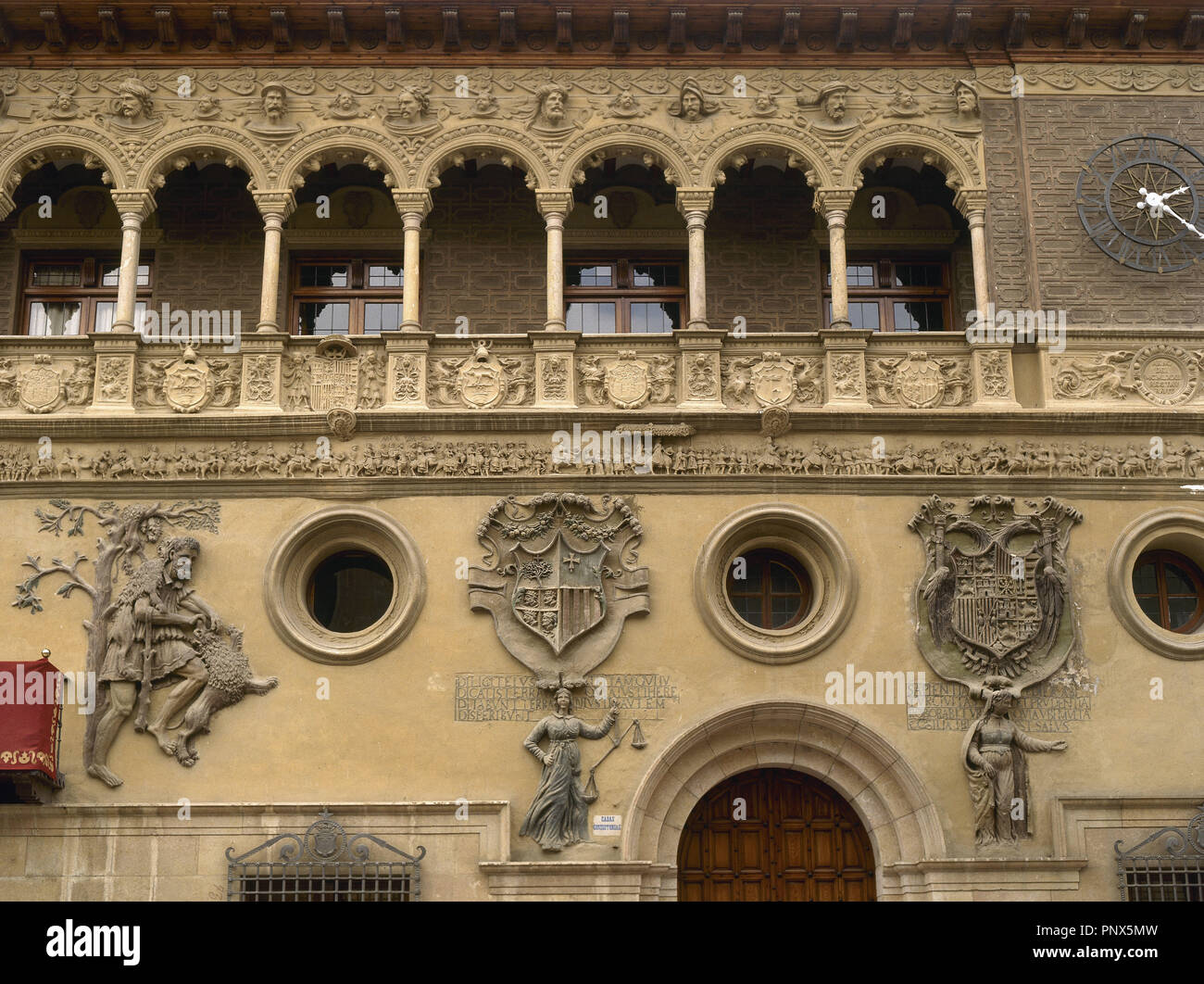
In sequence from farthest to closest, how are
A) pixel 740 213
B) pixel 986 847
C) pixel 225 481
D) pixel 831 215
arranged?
pixel 740 213
pixel 831 215
pixel 225 481
pixel 986 847

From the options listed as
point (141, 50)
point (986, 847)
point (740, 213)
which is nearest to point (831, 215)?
point (740, 213)

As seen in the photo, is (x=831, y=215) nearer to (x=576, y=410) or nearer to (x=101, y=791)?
(x=576, y=410)

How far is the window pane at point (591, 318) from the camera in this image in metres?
19.8

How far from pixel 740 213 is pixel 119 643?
9.79 metres

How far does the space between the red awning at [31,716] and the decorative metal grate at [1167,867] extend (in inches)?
457

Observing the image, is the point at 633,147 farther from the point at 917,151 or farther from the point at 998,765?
the point at 998,765

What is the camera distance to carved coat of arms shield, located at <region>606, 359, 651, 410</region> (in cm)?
1747

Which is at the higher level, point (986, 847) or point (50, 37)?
point (50, 37)

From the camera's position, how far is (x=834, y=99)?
18.5 metres

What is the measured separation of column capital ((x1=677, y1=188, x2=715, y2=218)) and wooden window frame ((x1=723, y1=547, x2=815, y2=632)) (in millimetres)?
4353

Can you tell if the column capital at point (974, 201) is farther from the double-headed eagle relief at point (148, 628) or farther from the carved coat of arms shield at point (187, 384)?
the double-headed eagle relief at point (148, 628)

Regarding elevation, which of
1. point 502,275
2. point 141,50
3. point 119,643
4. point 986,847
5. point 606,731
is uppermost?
point 141,50

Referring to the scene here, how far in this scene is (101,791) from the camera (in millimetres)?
16156

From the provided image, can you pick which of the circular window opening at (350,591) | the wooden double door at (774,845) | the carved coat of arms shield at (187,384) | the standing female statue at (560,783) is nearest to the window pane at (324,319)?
the carved coat of arms shield at (187,384)
